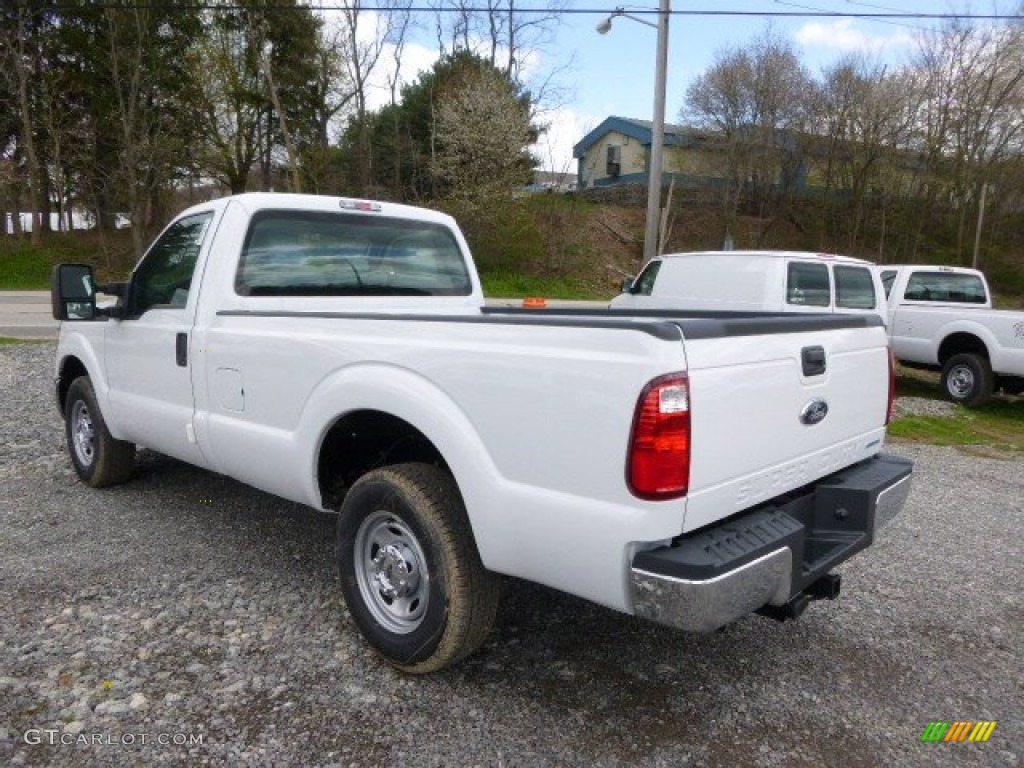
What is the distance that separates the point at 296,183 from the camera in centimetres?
2812

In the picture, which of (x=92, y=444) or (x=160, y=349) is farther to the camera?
(x=92, y=444)

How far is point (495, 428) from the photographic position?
2570 mm

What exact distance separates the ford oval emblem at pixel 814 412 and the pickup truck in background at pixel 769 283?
658 centimetres

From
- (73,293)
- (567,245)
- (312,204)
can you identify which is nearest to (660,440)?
(312,204)

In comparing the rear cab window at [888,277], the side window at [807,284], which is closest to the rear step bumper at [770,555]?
the side window at [807,284]

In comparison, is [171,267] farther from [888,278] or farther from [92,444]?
[888,278]

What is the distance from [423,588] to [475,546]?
0.33m

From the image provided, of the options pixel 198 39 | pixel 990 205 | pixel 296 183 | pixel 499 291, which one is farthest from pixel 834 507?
pixel 990 205

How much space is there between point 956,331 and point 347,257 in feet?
30.6

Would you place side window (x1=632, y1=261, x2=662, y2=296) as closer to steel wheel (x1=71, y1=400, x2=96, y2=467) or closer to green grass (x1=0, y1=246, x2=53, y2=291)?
steel wheel (x1=71, y1=400, x2=96, y2=467)

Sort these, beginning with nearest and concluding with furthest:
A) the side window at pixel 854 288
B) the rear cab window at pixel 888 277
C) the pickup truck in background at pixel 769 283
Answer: the pickup truck in background at pixel 769 283 → the side window at pixel 854 288 → the rear cab window at pixel 888 277

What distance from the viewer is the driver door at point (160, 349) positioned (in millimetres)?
4074

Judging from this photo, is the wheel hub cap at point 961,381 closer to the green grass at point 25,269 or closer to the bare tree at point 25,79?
the green grass at point 25,269

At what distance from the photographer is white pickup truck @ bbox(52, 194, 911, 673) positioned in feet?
Answer: 7.54
